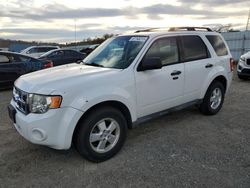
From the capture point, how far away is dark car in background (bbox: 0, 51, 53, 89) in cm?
880

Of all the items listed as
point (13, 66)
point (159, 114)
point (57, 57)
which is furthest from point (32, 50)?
point (159, 114)

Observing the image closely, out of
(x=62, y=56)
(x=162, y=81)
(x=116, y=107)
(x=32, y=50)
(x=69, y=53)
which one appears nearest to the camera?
(x=116, y=107)

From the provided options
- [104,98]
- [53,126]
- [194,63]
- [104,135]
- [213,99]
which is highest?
[194,63]

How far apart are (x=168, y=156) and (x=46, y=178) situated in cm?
172

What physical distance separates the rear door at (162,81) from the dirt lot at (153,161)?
23.0 inches

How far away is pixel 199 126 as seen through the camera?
5.11 metres

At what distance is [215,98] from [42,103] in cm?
383

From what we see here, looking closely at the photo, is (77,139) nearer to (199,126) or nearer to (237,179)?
(237,179)

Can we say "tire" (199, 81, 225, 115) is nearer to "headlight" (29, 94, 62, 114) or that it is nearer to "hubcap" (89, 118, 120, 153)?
"hubcap" (89, 118, 120, 153)

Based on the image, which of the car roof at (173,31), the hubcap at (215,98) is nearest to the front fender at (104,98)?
the car roof at (173,31)

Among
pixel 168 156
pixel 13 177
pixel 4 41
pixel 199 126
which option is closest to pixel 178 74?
pixel 199 126

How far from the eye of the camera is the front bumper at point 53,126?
330cm

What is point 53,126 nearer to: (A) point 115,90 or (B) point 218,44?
(A) point 115,90

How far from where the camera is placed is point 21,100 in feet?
12.0
